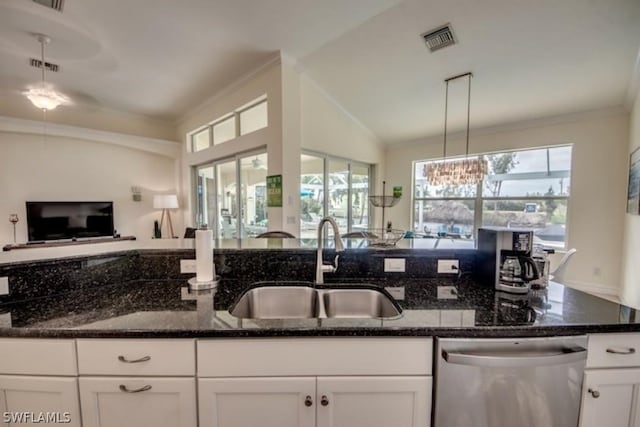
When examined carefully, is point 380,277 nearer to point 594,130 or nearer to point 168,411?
point 168,411

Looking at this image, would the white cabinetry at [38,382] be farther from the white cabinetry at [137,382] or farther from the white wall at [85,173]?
the white wall at [85,173]

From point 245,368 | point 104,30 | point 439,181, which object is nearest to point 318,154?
point 439,181

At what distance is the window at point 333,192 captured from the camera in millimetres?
4273

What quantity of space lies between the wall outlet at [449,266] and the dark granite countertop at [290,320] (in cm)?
27

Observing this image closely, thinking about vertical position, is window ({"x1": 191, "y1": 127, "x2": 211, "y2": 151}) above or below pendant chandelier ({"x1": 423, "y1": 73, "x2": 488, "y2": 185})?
above

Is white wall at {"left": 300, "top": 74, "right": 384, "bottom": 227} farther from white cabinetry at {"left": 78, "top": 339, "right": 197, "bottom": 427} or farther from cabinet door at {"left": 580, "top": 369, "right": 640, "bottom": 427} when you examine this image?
cabinet door at {"left": 580, "top": 369, "right": 640, "bottom": 427}

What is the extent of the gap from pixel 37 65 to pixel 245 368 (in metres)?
4.86

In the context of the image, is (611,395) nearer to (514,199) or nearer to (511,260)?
(511,260)

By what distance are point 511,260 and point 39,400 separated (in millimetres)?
2079

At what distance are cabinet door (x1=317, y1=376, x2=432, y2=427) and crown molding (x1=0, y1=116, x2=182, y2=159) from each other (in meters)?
5.89

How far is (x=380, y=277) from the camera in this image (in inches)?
60.7

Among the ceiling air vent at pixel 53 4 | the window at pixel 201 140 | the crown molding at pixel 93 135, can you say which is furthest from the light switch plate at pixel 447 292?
the crown molding at pixel 93 135

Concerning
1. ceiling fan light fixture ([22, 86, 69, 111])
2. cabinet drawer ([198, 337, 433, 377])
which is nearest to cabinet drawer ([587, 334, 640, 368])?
cabinet drawer ([198, 337, 433, 377])

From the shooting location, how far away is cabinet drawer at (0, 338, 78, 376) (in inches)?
36.3
